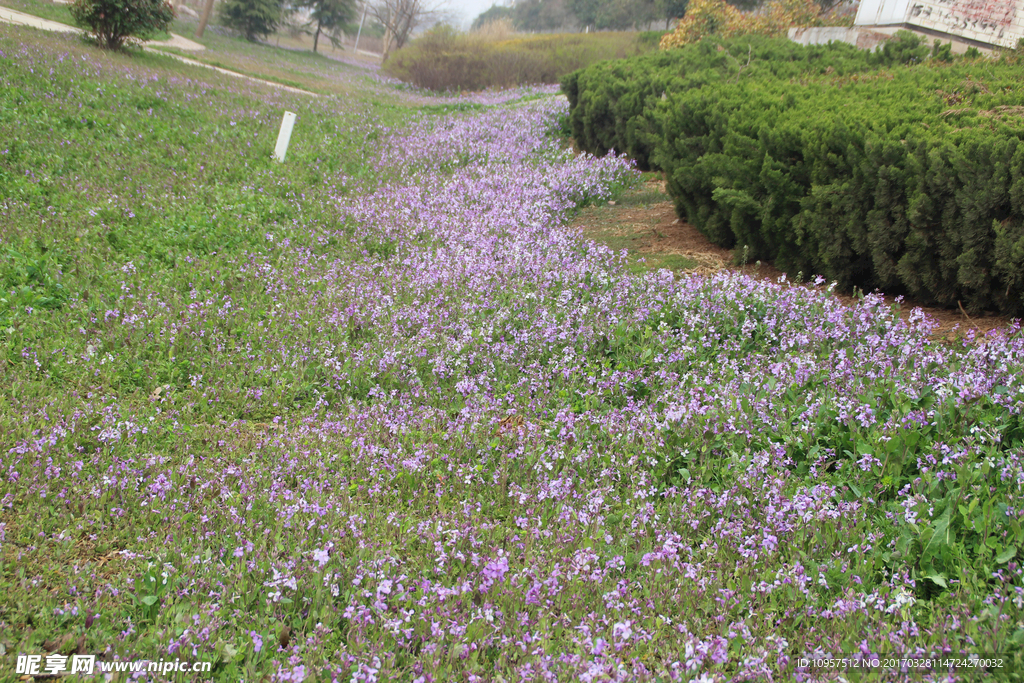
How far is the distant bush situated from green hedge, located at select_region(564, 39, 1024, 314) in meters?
22.7

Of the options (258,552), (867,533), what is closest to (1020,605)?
(867,533)

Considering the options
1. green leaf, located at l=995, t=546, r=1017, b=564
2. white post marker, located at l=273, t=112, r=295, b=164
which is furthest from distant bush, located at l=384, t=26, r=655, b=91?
green leaf, located at l=995, t=546, r=1017, b=564

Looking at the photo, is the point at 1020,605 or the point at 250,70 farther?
the point at 250,70

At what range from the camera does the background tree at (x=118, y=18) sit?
16.3 m

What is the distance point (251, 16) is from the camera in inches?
1601

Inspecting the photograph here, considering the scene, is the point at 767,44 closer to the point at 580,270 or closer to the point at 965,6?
the point at 965,6

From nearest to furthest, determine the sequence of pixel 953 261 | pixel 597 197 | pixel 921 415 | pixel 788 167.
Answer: pixel 921 415
pixel 953 261
pixel 788 167
pixel 597 197

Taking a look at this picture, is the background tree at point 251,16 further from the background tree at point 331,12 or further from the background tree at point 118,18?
the background tree at point 118,18

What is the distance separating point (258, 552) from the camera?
2.89m

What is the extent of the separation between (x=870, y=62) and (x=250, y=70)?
70.3 feet

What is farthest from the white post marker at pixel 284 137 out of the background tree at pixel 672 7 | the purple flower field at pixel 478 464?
the background tree at pixel 672 7

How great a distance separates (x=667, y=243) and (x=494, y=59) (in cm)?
2513

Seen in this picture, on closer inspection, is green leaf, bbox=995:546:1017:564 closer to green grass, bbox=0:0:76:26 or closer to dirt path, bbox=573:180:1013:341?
dirt path, bbox=573:180:1013:341

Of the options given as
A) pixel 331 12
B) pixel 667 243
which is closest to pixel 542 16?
pixel 331 12
